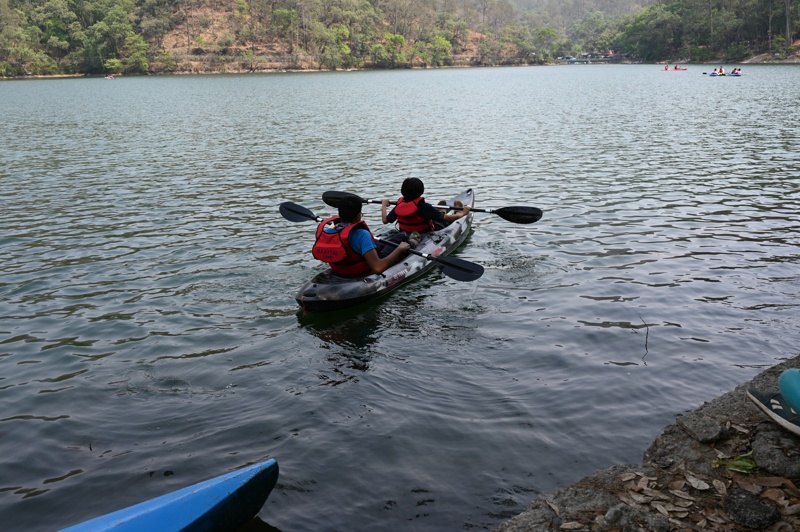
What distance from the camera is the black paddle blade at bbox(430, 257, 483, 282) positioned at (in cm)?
892

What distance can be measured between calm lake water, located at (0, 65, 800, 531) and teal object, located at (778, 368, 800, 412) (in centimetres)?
153

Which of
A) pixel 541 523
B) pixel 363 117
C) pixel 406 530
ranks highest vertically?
pixel 363 117

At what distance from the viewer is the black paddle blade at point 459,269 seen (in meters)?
8.92

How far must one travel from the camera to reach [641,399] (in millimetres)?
6230

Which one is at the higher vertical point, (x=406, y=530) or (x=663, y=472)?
(x=663, y=472)

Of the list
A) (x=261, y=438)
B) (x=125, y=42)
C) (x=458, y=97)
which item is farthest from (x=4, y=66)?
(x=261, y=438)

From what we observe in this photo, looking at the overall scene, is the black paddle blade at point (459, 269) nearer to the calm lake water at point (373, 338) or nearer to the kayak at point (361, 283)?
the kayak at point (361, 283)

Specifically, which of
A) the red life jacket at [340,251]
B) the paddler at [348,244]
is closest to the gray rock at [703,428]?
the paddler at [348,244]

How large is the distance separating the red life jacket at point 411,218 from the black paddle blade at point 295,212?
154cm

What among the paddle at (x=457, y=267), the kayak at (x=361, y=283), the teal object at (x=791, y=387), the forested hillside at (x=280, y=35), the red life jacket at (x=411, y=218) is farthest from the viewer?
the forested hillside at (x=280, y=35)

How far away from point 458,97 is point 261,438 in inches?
1770

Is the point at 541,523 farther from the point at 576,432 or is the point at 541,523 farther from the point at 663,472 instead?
the point at 576,432

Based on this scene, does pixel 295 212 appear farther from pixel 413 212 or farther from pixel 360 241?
pixel 360 241

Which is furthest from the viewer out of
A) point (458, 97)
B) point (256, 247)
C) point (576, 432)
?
point (458, 97)
